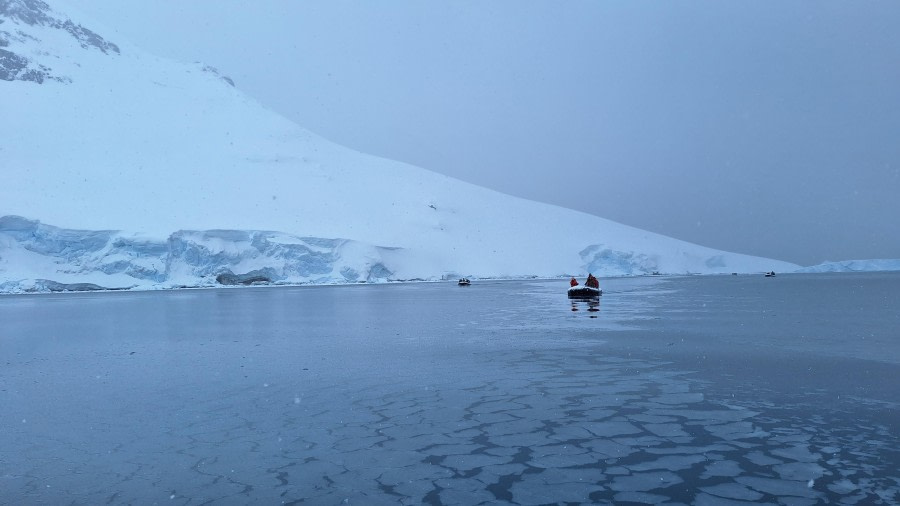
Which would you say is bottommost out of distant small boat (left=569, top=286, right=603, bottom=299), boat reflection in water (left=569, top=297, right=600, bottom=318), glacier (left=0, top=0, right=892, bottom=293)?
boat reflection in water (left=569, top=297, right=600, bottom=318)

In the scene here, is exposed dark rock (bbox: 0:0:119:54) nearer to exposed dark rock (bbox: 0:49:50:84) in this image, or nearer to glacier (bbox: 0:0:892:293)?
glacier (bbox: 0:0:892:293)

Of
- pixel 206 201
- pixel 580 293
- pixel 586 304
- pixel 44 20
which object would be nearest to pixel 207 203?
pixel 206 201

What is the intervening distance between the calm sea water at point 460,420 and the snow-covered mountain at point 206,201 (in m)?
46.4

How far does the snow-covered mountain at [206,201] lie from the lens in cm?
5847

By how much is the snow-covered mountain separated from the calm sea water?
4640 centimetres

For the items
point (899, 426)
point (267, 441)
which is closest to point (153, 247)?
point (267, 441)

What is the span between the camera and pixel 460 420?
7902 mm

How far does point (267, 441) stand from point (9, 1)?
11692 cm

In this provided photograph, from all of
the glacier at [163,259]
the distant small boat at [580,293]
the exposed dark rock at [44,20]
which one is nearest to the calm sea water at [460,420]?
the distant small boat at [580,293]

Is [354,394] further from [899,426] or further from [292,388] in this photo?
[899,426]

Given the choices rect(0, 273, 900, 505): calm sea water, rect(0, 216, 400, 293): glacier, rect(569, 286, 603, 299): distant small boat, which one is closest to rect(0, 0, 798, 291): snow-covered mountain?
rect(0, 216, 400, 293): glacier

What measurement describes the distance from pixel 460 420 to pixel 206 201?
230 feet

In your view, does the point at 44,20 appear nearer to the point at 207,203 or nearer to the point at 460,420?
the point at 207,203

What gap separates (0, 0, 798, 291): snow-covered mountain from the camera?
192 ft
